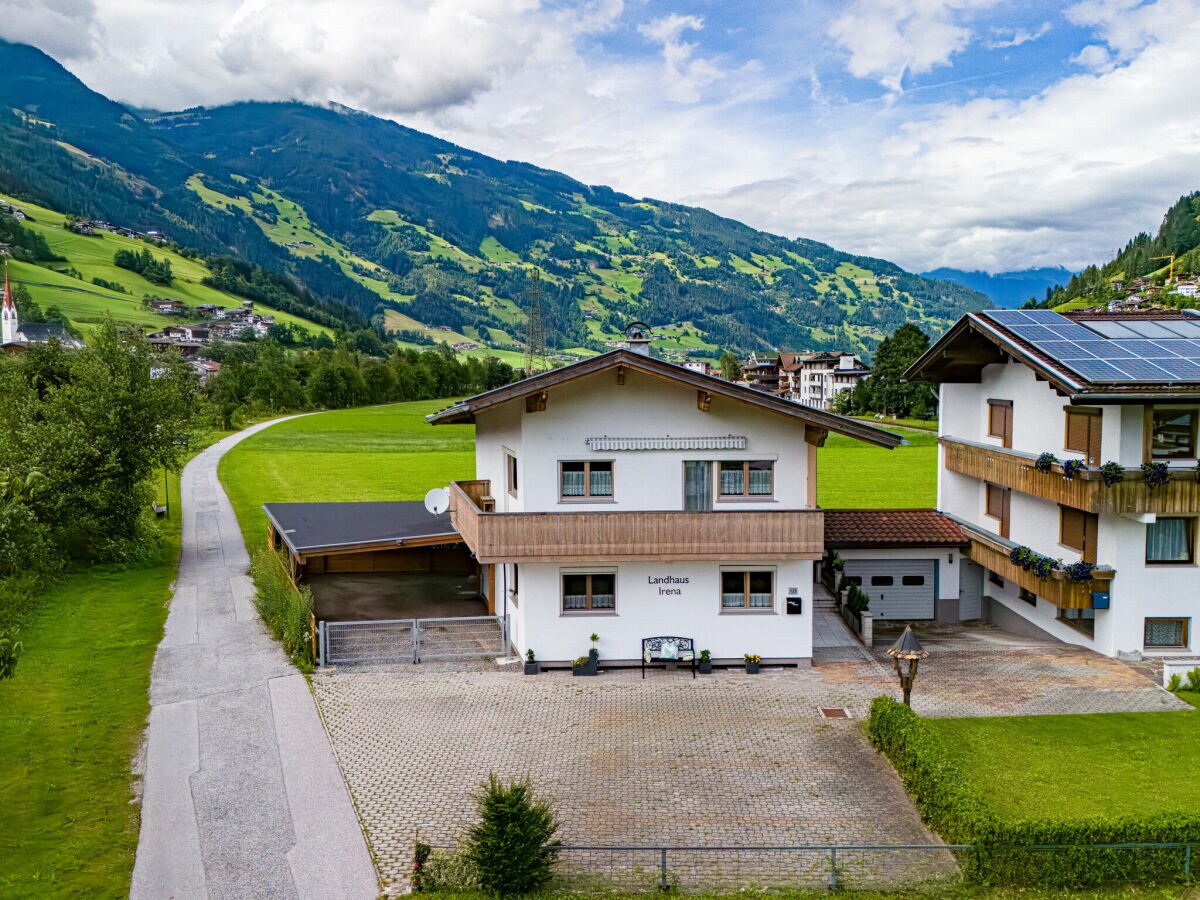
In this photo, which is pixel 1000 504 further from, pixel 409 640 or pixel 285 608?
pixel 285 608

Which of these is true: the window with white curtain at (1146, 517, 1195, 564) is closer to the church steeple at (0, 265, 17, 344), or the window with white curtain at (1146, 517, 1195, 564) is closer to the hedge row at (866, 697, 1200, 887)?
the hedge row at (866, 697, 1200, 887)

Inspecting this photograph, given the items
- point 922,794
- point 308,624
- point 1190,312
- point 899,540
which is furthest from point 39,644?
point 1190,312

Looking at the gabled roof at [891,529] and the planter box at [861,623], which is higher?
the gabled roof at [891,529]

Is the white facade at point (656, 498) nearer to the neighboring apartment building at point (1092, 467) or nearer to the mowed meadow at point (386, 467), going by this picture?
the neighboring apartment building at point (1092, 467)

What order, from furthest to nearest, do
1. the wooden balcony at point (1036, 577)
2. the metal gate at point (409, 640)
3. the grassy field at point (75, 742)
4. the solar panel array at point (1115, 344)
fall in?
1. the metal gate at point (409, 640)
2. the wooden balcony at point (1036, 577)
3. the solar panel array at point (1115, 344)
4. the grassy field at point (75, 742)

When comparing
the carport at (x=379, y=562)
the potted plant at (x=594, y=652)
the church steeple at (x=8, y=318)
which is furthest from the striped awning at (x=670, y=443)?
the church steeple at (x=8, y=318)

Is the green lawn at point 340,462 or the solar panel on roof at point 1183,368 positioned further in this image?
the green lawn at point 340,462

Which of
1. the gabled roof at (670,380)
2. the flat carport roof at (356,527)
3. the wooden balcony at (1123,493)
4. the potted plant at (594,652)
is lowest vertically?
the potted plant at (594,652)

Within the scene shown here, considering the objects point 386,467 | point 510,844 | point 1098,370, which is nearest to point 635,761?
point 510,844
